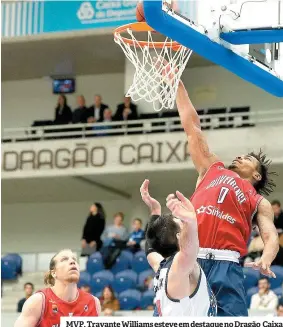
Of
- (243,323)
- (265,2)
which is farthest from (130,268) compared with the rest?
(243,323)

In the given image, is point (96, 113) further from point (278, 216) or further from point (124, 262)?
point (278, 216)

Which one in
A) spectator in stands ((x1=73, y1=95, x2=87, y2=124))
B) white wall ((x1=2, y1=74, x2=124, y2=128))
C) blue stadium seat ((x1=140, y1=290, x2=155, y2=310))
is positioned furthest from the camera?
white wall ((x1=2, y1=74, x2=124, y2=128))

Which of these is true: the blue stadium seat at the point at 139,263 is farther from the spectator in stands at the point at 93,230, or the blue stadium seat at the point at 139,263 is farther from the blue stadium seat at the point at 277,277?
the blue stadium seat at the point at 277,277

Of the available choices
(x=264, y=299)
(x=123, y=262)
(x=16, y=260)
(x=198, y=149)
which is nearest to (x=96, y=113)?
(x=16, y=260)

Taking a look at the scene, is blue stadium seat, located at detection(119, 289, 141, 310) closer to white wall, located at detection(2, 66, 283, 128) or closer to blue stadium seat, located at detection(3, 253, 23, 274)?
blue stadium seat, located at detection(3, 253, 23, 274)

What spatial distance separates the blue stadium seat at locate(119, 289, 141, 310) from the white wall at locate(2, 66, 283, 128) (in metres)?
5.70

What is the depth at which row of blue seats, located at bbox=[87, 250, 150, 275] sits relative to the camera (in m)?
15.2

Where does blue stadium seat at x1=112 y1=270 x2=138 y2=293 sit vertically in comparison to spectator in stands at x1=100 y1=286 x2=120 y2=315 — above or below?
above

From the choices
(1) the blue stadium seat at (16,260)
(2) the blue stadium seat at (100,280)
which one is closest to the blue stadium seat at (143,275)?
(2) the blue stadium seat at (100,280)

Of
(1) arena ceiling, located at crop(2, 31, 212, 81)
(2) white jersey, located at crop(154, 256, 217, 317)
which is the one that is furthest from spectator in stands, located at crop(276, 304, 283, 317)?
(1) arena ceiling, located at crop(2, 31, 212, 81)

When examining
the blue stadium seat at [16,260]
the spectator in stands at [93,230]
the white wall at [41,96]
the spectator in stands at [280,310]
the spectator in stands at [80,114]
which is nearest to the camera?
the spectator in stands at [280,310]

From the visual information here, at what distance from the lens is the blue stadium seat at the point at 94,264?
15.6 meters

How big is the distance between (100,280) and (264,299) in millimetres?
3651

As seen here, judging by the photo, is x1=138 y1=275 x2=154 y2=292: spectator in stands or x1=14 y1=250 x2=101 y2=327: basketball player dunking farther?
x1=138 y1=275 x2=154 y2=292: spectator in stands
